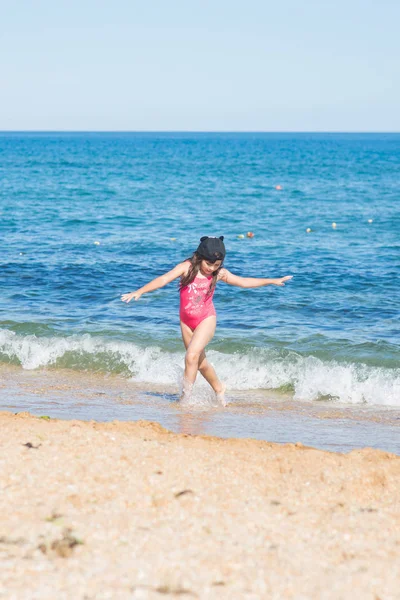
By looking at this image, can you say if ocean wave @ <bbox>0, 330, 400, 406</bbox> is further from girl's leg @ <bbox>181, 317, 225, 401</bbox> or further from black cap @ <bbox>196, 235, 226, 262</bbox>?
black cap @ <bbox>196, 235, 226, 262</bbox>

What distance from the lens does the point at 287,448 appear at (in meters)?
7.23

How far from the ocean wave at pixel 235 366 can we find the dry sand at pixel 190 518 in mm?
3812

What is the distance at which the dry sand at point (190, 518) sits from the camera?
14.3 feet

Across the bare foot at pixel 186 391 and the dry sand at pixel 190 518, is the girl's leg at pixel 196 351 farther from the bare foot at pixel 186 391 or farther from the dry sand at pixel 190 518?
the dry sand at pixel 190 518

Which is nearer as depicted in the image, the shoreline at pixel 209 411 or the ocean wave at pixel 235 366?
the shoreline at pixel 209 411

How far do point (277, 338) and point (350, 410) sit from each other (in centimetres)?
302

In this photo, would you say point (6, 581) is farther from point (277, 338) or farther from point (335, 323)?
point (335, 323)

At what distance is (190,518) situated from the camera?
5.30 m

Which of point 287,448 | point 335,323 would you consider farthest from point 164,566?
point 335,323

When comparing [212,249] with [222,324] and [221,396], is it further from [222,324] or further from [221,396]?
[222,324]

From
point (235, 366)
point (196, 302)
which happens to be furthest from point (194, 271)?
point (235, 366)

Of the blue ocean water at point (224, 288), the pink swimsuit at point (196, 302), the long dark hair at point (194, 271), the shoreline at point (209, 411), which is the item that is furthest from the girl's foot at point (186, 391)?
the blue ocean water at point (224, 288)

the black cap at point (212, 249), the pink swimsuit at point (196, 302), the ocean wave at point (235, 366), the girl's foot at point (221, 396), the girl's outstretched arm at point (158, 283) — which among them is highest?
the black cap at point (212, 249)

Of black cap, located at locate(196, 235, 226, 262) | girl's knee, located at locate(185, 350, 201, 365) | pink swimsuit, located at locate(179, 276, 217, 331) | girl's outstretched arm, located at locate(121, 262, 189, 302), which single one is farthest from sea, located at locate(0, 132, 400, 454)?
black cap, located at locate(196, 235, 226, 262)
